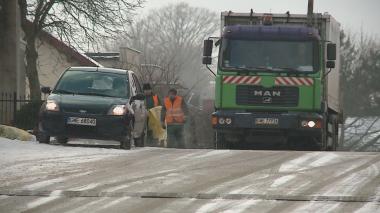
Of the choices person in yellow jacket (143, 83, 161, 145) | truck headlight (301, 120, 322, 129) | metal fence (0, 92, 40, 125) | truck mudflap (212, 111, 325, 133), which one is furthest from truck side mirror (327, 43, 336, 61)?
metal fence (0, 92, 40, 125)

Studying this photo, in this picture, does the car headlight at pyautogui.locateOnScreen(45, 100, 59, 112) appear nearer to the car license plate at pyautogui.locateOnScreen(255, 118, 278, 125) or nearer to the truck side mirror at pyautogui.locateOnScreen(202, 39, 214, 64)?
the truck side mirror at pyautogui.locateOnScreen(202, 39, 214, 64)

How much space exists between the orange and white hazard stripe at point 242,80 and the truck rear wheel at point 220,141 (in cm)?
131

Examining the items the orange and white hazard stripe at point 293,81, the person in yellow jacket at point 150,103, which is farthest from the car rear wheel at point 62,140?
the orange and white hazard stripe at point 293,81

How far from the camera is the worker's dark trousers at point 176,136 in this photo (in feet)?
74.3

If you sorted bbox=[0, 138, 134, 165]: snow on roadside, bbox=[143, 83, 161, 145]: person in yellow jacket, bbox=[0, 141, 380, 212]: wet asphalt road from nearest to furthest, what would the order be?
bbox=[0, 141, 380, 212]: wet asphalt road < bbox=[0, 138, 134, 165]: snow on roadside < bbox=[143, 83, 161, 145]: person in yellow jacket

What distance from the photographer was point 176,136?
22.8 meters

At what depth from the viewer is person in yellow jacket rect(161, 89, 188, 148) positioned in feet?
73.7

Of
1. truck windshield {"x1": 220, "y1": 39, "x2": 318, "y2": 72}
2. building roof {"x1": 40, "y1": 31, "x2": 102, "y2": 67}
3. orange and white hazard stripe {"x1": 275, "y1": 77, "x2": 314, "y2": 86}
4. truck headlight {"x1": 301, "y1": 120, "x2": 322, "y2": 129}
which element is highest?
building roof {"x1": 40, "y1": 31, "x2": 102, "y2": 67}

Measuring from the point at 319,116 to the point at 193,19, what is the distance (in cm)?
9555

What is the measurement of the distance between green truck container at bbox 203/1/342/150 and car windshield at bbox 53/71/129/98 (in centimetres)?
242

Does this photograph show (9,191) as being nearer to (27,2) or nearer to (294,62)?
(294,62)

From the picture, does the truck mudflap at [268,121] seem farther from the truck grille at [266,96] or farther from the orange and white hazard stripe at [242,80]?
the orange and white hazard stripe at [242,80]

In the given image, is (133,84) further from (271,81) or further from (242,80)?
(271,81)

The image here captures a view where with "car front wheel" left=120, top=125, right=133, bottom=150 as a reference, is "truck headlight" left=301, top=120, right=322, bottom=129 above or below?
above
